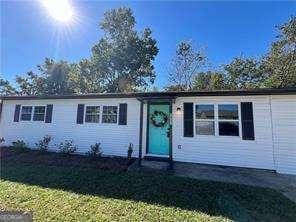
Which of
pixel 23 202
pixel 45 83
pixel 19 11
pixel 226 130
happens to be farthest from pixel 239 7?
pixel 45 83

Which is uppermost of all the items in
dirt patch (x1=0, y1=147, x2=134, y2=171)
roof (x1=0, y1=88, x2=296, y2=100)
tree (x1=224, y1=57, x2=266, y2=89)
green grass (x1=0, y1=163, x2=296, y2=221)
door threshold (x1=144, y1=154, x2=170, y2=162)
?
tree (x1=224, y1=57, x2=266, y2=89)

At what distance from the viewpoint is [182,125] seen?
11070 millimetres

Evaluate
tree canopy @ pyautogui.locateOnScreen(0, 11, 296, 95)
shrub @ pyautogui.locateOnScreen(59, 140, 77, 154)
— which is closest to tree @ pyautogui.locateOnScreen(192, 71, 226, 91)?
tree canopy @ pyautogui.locateOnScreen(0, 11, 296, 95)

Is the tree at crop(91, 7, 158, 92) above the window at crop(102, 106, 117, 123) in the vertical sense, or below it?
above

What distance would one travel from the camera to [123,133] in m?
11.9

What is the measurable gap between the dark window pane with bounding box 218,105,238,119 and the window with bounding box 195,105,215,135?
315 millimetres

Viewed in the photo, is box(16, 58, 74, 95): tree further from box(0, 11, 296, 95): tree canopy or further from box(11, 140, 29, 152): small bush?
box(11, 140, 29, 152): small bush

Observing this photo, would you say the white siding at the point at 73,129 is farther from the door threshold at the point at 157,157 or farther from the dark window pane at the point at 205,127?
the dark window pane at the point at 205,127

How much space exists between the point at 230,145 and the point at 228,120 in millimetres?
992

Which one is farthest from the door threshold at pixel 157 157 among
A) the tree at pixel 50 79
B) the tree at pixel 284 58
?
the tree at pixel 50 79

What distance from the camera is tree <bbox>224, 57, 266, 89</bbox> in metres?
28.7

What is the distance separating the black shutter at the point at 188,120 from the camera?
1091 centimetres

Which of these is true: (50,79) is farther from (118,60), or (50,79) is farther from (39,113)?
(39,113)

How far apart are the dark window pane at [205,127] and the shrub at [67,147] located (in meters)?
5.90
